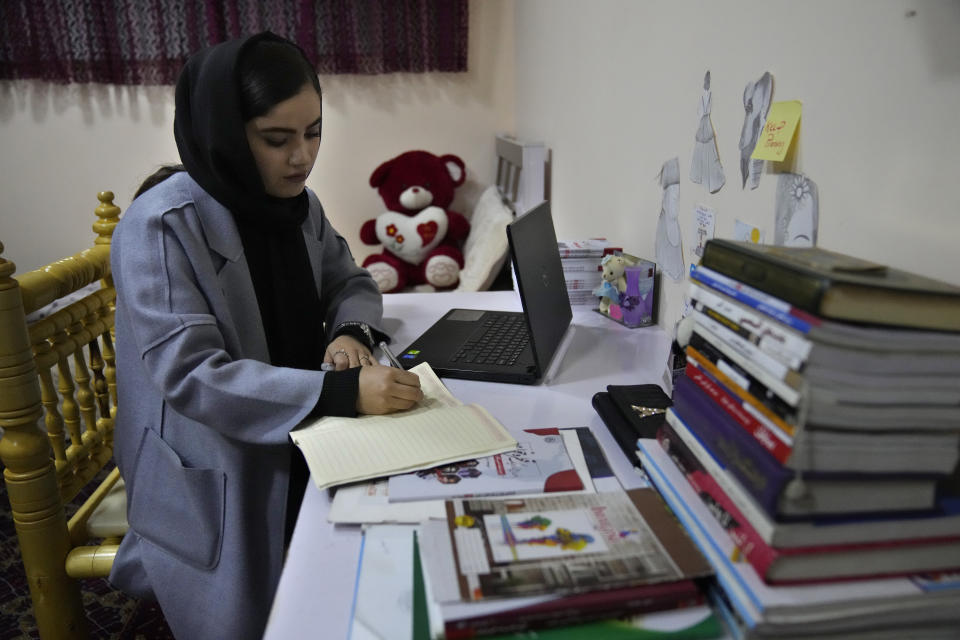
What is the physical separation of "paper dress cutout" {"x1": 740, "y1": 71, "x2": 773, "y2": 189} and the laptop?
0.36 m

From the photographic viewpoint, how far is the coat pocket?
958mm

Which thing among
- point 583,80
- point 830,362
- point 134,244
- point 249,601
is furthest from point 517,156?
point 830,362

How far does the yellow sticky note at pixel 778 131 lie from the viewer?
0.86 meters

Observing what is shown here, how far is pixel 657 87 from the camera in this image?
132 cm

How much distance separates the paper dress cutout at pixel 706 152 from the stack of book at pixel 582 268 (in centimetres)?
32

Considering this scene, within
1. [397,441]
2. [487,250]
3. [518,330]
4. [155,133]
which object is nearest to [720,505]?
[397,441]

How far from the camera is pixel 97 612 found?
5.20 feet

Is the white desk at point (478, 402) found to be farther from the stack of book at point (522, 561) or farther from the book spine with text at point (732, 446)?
the book spine with text at point (732, 446)

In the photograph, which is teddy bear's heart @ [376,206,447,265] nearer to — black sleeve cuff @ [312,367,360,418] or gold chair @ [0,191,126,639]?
gold chair @ [0,191,126,639]

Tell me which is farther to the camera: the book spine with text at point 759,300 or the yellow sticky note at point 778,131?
the yellow sticky note at point 778,131

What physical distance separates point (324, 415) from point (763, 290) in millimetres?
583

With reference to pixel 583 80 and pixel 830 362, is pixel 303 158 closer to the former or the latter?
pixel 830 362

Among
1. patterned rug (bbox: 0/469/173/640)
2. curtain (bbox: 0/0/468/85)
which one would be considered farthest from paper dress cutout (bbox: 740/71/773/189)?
curtain (bbox: 0/0/468/85)

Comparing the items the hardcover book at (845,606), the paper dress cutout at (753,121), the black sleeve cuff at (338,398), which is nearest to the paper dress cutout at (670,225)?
the paper dress cutout at (753,121)
